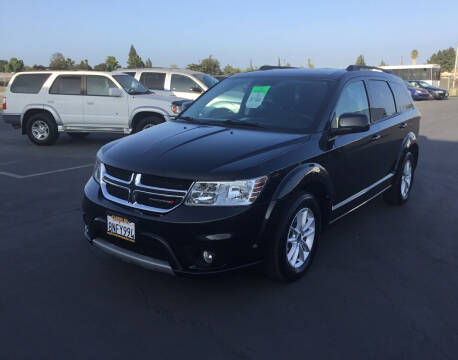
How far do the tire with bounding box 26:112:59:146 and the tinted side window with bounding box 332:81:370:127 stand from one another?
8518mm

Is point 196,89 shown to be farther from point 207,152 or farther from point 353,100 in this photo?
point 207,152

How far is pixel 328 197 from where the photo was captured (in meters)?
4.04

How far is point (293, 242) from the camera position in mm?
3754

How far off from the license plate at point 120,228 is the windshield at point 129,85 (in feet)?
26.1

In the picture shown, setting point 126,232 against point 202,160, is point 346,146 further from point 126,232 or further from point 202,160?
point 126,232

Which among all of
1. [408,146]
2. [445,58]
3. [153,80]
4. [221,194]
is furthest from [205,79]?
[445,58]

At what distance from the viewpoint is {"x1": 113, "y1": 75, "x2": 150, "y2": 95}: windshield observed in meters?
11.0

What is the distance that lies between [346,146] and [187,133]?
1.55 m

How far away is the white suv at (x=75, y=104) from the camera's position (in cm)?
1080

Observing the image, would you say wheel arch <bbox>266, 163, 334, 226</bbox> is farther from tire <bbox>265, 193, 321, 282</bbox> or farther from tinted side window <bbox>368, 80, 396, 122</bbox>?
tinted side window <bbox>368, 80, 396, 122</bbox>

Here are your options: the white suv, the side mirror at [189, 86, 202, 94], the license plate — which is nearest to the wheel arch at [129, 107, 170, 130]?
the white suv

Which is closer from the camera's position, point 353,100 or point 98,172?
point 98,172

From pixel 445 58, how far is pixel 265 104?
132294mm

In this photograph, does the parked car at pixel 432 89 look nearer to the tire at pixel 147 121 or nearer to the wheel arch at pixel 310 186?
the tire at pixel 147 121
